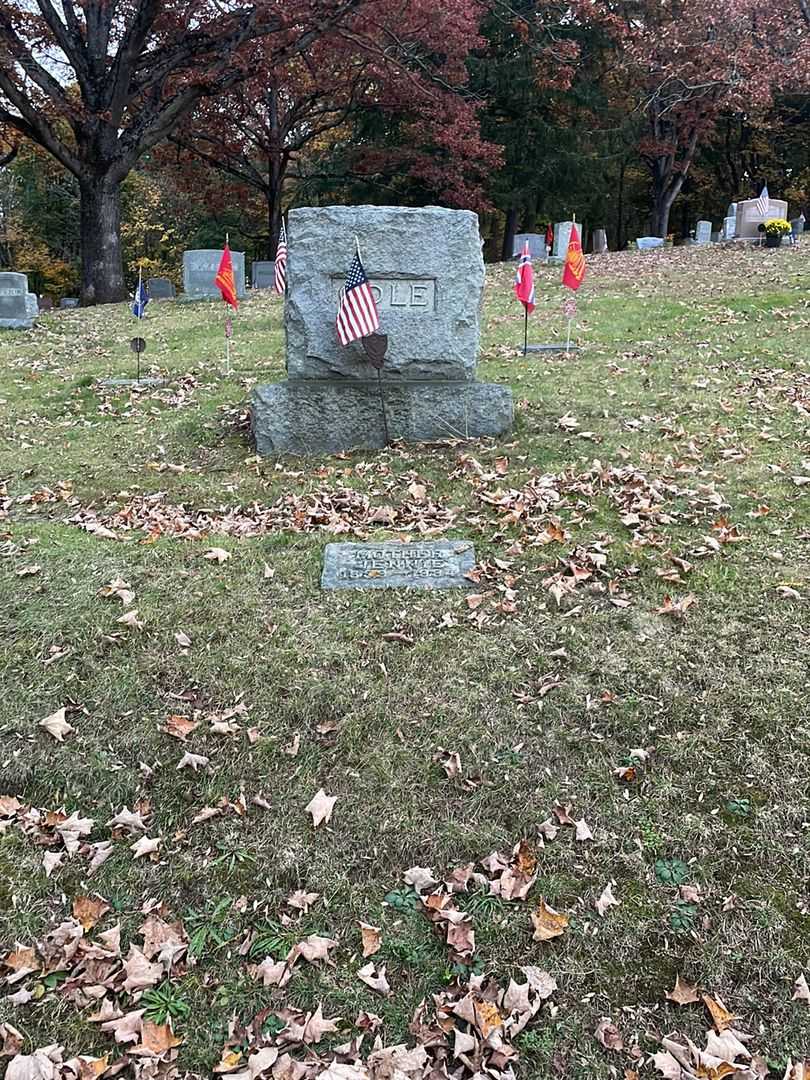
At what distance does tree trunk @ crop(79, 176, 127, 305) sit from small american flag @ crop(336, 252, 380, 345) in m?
13.3

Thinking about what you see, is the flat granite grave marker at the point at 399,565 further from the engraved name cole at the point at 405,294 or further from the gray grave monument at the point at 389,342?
the engraved name cole at the point at 405,294

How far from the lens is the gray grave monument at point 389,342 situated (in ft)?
23.1

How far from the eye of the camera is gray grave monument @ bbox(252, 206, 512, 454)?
23.1 ft

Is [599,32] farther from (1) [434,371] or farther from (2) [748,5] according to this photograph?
(1) [434,371]

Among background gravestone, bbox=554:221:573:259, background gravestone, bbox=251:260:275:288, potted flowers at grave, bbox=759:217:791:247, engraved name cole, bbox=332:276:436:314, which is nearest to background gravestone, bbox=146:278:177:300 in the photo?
background gravestone, bbox=251:260:275:288

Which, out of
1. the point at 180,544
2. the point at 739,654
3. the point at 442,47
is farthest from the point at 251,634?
the point at 442,47

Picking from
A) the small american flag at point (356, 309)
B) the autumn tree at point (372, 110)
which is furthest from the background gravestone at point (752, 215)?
the small american flag at point (356, 309)

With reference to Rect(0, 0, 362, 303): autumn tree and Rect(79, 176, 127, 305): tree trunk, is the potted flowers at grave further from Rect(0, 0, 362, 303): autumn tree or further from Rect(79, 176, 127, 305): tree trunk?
Rect(79, 176, 127, 305): tree trunk

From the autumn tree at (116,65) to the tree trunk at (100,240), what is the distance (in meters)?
0.02

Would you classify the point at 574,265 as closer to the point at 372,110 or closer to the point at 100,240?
the point at 100,240

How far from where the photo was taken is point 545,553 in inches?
207

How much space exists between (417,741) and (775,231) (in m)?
22.1

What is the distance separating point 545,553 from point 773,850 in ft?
7.74

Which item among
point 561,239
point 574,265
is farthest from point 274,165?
point 574,265
